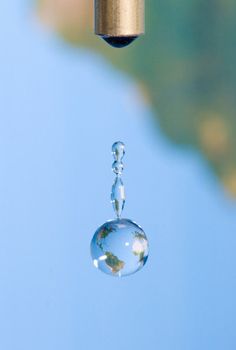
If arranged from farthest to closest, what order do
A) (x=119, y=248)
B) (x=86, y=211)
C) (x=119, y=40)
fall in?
(x=86, y=211), (x=119, y=248), (x=119, y=40)

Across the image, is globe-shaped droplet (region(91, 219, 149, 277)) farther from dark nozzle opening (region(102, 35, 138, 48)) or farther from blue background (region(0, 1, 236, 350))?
blue background (region(0, 1, 236, 350))

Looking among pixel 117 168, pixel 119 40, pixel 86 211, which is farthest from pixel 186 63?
pixel 119 40

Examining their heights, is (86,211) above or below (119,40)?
above

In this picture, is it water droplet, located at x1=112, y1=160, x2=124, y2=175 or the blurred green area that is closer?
water droplet, located at x1=112, y1=160, x2=124, y2=175

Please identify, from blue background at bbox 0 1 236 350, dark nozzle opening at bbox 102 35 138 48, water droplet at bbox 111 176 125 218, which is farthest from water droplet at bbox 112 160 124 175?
blue background at bbox 0 1 236 350

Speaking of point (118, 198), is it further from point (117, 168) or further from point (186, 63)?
point (186, 63)
